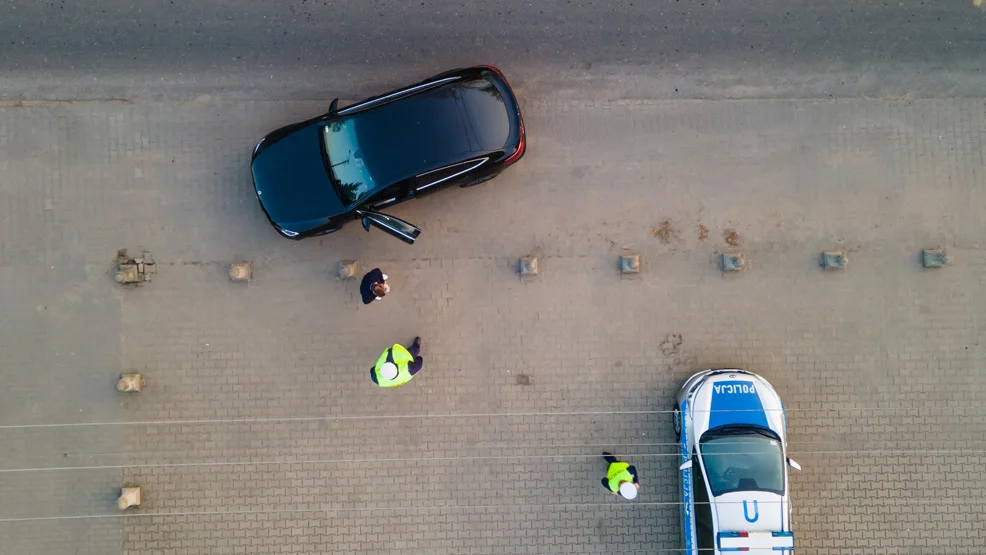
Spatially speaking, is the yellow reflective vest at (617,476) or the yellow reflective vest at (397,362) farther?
the yellow reflective vest at (617,476)

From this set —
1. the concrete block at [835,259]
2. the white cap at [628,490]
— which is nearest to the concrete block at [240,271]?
the white cap at [628,490]

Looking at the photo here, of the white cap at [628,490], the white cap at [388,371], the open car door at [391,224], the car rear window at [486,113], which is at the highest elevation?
the car rear window at [486,113]

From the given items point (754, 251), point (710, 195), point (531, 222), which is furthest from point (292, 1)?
point (754, 251)

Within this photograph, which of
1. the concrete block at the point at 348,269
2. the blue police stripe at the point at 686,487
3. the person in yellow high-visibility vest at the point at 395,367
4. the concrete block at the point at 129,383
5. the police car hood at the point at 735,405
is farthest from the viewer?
the concrete block at the point at 348,269

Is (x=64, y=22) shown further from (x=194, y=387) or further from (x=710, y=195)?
(x=710, y=195)

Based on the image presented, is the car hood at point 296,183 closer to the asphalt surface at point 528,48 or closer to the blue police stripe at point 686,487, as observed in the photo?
the asphalt surface at point 528,48
